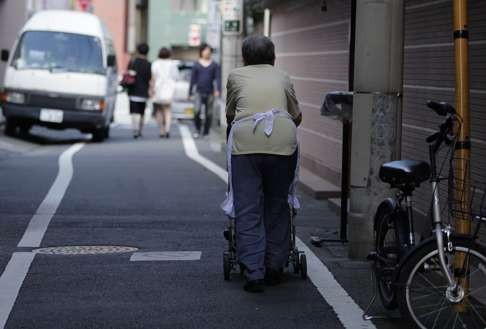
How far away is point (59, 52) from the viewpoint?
25.8m

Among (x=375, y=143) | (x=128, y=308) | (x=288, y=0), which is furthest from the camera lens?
(x=288, y=0)

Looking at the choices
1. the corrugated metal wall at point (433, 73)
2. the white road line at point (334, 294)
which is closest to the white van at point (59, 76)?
the corrugated metal wall at point (433, 73)

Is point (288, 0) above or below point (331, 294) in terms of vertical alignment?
above

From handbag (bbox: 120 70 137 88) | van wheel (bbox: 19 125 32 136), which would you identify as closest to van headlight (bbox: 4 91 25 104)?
van wheel (bbox: 19 125 32 136)

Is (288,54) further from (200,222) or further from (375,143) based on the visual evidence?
(375,143)

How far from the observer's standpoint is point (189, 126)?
34.8 meters

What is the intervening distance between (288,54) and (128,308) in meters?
13.9

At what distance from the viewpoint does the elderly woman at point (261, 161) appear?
8.33 metres

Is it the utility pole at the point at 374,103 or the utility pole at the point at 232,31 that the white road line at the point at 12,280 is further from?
the utility pole at the point at 232,31

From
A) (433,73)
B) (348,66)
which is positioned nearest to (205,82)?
(348,66)

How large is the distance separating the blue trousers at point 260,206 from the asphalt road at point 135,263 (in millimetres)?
208

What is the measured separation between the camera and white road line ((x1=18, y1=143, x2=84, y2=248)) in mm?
10742

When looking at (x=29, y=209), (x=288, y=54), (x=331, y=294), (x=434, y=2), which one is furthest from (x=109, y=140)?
(x=331, y=294)

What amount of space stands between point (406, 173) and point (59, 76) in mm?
18786
